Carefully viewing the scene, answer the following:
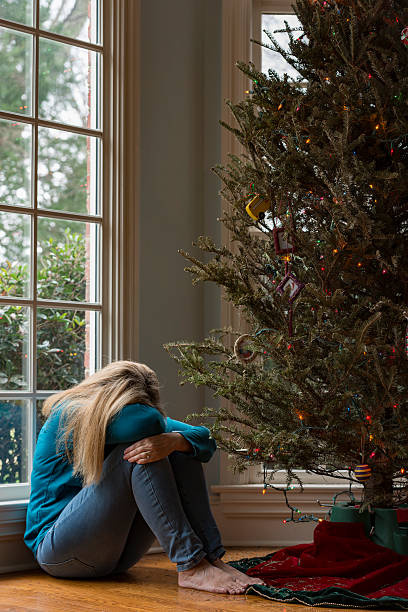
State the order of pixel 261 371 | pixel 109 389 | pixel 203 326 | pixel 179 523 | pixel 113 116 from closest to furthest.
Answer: pixel 179 523, pixel 109 389, pixel 261 371, pixel 113 116, pixel 203 326

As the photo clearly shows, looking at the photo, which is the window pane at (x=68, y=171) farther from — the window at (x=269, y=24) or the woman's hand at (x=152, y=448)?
the woman's hand at (x=152, y=448)

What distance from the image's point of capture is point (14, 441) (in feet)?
9.86

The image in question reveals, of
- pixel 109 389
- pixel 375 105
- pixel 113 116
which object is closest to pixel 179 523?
pixel 109 389

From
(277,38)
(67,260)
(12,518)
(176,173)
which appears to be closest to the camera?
(12,518)

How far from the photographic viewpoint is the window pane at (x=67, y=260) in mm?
3180

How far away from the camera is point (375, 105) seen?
103 inches

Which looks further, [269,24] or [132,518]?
[269,24]

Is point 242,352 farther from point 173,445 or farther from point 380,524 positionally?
point 380,524

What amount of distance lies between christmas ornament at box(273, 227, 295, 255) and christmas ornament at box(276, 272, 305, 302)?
0.28 feet

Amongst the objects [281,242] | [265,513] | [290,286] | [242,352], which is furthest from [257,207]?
[265,513]

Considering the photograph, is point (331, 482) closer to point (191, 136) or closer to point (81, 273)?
point (81, 273)

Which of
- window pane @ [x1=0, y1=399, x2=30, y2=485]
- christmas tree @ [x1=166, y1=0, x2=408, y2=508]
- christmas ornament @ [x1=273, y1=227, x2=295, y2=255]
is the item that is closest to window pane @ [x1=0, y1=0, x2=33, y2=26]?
christmas tree @ [x1=166, y1=0, x2=408, y2=508]

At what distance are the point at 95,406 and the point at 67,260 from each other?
0.86m

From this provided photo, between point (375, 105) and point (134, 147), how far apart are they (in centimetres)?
121
